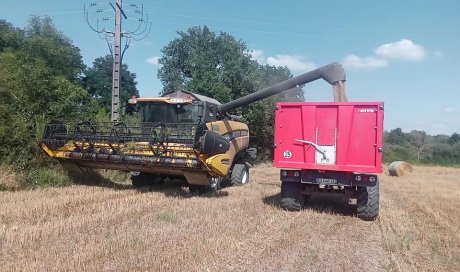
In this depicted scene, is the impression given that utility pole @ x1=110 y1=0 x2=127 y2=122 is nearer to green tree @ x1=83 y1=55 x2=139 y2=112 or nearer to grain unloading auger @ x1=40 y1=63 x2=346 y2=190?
grain unloading auger @ x1=40 y1=63 x2=346 y2=190

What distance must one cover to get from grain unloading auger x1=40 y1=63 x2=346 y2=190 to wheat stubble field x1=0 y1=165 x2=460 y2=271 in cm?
70

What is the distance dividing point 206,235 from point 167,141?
11.8ft

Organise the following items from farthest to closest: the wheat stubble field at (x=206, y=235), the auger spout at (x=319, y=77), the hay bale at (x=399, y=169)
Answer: the hay bale at (x=399, y=169)
the auger spout at (x=319, y=77)
the wheat stubble field at (x=206, y=235)

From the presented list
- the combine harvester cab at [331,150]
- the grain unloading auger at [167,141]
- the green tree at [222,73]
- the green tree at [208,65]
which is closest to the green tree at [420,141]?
the green tree at [222,73]

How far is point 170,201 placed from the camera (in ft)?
28.0

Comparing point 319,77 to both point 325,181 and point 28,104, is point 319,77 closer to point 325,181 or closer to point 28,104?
point 325,181

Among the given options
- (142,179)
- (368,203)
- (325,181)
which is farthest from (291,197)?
(142,179)

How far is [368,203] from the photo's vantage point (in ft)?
25.8

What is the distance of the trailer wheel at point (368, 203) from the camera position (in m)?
7.83

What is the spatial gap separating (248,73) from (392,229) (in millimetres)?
18265

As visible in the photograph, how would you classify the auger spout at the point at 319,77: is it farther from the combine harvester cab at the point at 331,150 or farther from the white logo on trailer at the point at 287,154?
the white logo on trailer at the point at 287,154

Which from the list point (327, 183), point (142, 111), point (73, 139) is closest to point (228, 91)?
point (142, 111)

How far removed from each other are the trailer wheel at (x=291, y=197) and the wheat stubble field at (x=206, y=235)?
8.2 inches

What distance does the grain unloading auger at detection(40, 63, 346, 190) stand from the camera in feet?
28.7
